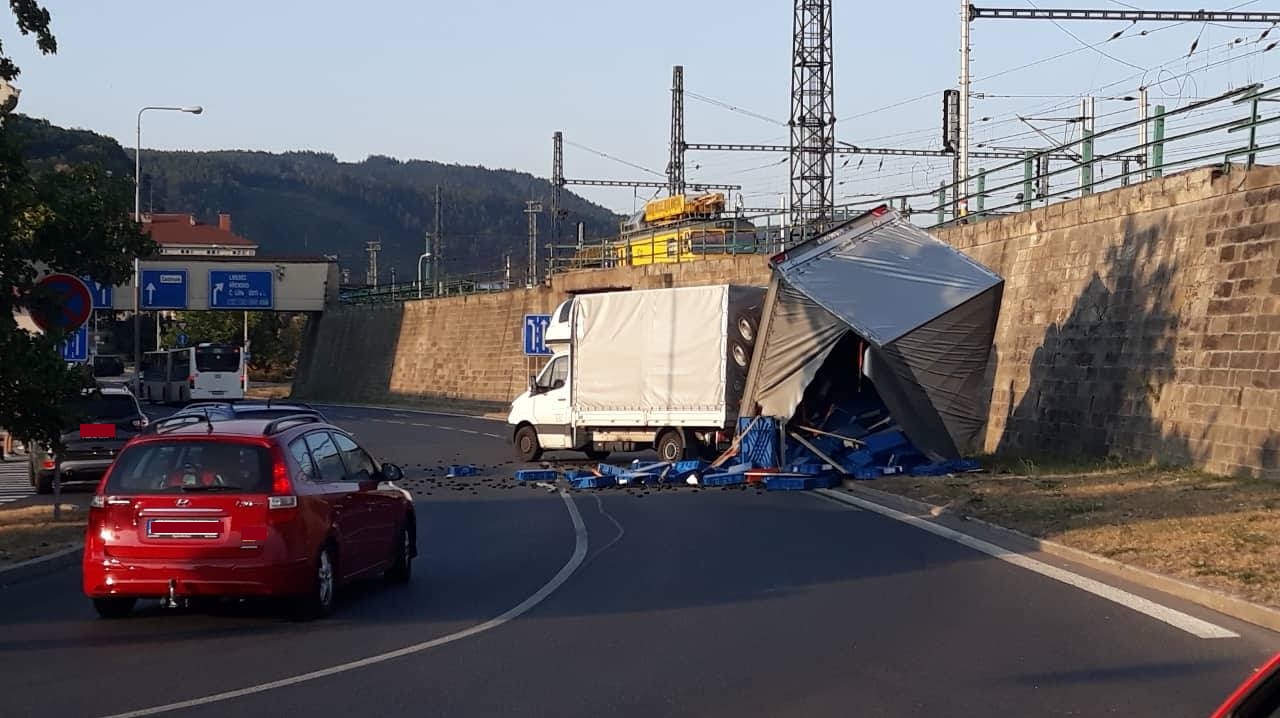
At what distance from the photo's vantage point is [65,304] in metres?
15.4

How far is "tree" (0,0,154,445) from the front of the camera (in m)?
13.8

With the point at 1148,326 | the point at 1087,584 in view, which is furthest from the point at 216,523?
the point at 1148,326

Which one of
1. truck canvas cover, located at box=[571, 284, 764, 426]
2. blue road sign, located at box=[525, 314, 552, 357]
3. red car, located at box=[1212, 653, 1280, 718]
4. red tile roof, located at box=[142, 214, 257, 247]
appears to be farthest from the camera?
red tile roof, located at box=[142, 214, 257, 247]

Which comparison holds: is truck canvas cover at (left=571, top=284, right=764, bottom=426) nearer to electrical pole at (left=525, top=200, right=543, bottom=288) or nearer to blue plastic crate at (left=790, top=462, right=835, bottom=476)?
blue plastic crate at (left=790, top=462, right=835, bottom=476)

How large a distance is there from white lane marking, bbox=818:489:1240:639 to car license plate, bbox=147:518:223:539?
22.2ft

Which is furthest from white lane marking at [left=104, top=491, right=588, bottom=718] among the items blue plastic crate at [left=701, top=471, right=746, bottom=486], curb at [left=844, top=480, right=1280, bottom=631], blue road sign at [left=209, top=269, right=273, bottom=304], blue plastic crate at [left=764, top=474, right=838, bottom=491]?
blue road sign at [left=209, top=269, right=273, bottom=304]

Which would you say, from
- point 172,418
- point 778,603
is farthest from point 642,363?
point 778,603

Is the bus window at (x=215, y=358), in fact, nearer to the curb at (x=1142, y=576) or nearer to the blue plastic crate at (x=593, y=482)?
the blue plastic crate at (x=593, y=482)

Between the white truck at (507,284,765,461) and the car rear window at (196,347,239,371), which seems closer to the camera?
the white truck at (507,284,765,461)

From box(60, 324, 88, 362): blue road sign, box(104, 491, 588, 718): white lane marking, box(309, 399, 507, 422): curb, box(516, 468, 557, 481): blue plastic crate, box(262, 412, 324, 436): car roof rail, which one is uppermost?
box(60, 324, 88, 362): blue road sign

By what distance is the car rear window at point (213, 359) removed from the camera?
6431 cm

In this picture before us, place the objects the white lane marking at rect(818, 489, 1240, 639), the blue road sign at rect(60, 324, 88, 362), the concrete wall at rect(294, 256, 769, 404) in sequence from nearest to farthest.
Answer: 1. the white lane marking at rect(818, 489, 1240, 639)
2. the blue road sign at rect(60, 324, 88, 362)
3. the concrete wall at rect(294, 256, 769, 404)

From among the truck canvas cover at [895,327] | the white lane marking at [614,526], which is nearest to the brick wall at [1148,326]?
the truck canvas cover at [895,327]

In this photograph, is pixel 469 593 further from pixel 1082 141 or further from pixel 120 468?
A: pixel 1082 141
